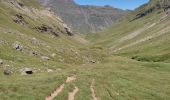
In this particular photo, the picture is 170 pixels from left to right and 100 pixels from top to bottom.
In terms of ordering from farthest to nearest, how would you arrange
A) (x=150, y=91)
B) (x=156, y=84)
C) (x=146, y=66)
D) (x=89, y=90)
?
(x=146, y=66) → (x=156, y=84) → (x=150, y=91) → (x=89, y=90)

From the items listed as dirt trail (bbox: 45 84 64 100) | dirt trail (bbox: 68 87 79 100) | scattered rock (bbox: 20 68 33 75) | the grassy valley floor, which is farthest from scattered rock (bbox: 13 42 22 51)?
dirt trail (bbox: 68 87 79 100)

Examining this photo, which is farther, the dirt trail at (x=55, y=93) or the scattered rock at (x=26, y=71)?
the scattered rock at (x=26, y=71)

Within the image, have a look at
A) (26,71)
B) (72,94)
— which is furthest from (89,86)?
(26,71)

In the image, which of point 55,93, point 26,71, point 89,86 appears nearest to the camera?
point 55,93

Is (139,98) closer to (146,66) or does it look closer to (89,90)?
(89,90)

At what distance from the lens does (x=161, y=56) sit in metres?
147

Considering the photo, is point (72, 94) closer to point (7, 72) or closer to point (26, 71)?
point (7, 72)

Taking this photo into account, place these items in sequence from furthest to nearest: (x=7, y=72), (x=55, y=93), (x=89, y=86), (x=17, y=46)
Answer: (x=17, y=46)
(x=7, y=72)
(x=89, y=86)
(x=55, y=93)

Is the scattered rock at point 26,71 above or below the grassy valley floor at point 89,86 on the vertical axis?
above

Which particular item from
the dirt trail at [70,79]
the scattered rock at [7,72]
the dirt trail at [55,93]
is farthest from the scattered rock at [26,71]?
the dirt trail at [55,93]

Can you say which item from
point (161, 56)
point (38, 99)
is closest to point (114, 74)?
point (38, 99)

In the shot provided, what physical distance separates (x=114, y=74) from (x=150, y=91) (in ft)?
53.6

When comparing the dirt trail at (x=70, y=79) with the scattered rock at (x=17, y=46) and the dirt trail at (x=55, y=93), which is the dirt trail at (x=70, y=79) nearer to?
the dirt trail at (x=55, y=93)

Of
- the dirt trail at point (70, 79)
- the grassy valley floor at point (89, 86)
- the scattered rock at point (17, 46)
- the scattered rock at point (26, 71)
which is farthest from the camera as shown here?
the scattered rock at point (17, 46)
